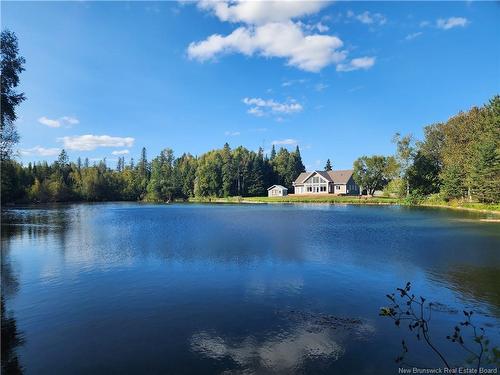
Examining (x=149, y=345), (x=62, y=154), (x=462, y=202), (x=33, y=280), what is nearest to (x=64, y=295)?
(x=33, y=280)

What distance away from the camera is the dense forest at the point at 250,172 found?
46781mm

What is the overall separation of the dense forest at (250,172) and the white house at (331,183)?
23.7 ft

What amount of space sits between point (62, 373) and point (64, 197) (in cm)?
11706

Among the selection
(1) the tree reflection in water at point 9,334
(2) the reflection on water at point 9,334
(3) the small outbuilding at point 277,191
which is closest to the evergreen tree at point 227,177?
(3) the small outbuilding at point 277,191

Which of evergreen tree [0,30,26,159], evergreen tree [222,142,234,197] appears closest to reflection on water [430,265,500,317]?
evergreen tree [0,30,26,159]

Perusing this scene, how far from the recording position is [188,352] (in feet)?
30.5

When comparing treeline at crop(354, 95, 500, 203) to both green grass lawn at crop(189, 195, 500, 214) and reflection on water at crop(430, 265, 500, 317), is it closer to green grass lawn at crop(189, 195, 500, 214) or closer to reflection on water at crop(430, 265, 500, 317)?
green grass lawn at crop(189, 195, 500, 214)

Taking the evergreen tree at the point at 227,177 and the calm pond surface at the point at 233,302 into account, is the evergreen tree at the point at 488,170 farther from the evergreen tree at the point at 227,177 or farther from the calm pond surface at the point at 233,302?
the evergreen tree at the point at 227,177

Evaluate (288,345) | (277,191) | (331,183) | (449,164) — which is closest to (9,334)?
(288,345)

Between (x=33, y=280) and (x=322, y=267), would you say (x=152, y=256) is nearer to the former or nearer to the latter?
(x=33, y=280)

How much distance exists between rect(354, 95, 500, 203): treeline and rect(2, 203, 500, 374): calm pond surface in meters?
27.7

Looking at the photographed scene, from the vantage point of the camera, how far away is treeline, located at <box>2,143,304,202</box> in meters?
109

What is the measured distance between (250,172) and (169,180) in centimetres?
2897

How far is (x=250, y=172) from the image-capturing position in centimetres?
12025
